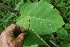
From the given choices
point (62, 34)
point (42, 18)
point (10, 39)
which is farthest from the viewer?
point (62, 34)

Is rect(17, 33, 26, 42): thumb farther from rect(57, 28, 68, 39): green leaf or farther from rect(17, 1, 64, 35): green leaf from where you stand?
rect(57, 28, 68, 39): green leaf

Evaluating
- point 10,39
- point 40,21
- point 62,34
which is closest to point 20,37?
point 10,39

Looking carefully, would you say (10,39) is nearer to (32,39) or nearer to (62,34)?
(32,39)

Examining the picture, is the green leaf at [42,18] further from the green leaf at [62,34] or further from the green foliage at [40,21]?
the green leaf at [62,34]

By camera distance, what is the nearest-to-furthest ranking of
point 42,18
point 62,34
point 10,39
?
point 10,39, point 42,18, point 62,34

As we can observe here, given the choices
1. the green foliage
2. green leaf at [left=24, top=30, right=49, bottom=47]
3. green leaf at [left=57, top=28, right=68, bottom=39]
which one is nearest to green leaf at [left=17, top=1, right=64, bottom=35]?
the green foliage

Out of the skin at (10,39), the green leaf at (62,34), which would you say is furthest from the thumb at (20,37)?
the green leaf at (62,34)

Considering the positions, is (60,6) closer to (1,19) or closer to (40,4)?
(40,4)

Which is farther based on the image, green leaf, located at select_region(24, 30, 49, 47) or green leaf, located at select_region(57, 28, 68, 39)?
green leaf, located at select_region(57, 28, 68, 39)
